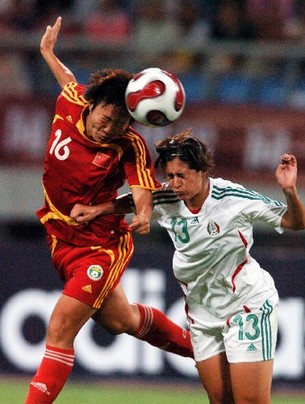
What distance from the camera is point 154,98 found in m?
6.74

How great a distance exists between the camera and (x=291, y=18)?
41.0ft

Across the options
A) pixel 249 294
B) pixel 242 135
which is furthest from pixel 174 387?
pixel 249 294

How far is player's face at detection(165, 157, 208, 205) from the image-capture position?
6688 mm

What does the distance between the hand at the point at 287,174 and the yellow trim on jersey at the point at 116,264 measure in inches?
54.2

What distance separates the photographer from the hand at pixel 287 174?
6.44m

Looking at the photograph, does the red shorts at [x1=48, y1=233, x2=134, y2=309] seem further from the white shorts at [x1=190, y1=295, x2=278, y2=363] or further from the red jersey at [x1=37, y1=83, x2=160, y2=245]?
the white shorts at [x1=190, y1=295, x2=278, y2=363]

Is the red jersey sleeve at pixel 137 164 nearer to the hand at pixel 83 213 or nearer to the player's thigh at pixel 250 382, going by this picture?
the hand at pixel 83 213

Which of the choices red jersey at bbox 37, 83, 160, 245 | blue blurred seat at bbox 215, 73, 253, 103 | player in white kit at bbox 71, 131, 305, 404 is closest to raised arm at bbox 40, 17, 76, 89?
red jersey at bbox 37, 83, 160, 245

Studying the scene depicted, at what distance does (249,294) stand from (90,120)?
132 centimetres

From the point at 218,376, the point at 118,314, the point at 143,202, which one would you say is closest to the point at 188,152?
the point at 143,202

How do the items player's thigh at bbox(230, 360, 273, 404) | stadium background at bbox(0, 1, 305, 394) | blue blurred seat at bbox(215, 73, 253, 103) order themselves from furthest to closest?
blue blurred seat at bbox(215, 73, 253, 103), stadium background at bbox(0, 1, 305, 394), player's thigh at bbox(230, 360, 273, 404)

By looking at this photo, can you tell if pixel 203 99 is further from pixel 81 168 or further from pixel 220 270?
pixel 220 270

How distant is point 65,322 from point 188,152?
49.6 inches

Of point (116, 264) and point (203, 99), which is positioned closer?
point (116, 264)
